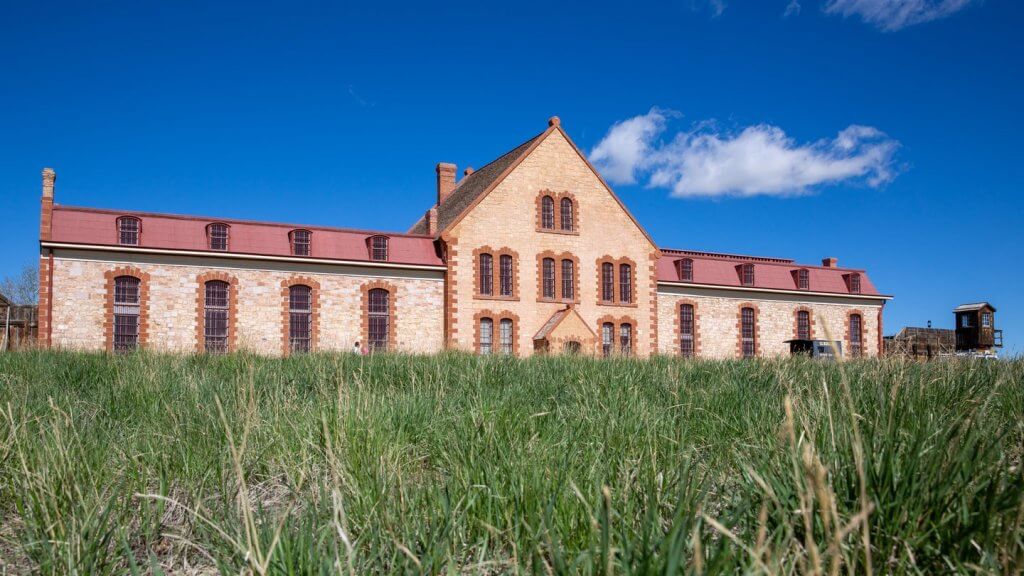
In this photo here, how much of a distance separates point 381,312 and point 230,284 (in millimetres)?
5969

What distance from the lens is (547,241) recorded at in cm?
2902

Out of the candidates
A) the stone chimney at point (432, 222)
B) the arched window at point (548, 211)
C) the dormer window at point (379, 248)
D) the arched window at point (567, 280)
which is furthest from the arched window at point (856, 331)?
the dormer window at point (379, 248)

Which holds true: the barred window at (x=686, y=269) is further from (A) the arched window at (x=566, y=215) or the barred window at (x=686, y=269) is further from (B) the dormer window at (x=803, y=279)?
(B) the dormer window at (x=803, y=279)

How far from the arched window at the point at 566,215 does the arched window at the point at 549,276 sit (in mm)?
1786

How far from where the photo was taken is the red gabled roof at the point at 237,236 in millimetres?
23109

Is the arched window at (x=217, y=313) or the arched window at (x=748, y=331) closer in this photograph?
the arched window at (x=217, y=313)

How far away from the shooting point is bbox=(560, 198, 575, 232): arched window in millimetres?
29625

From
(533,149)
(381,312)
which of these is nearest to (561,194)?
(533,149)

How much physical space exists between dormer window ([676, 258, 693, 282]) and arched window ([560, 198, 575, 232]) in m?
6.91

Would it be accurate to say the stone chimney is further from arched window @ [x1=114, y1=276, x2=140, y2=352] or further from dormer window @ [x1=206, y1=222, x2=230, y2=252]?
arched window @ [x1=114, y1=276, x2=140, y2=352]

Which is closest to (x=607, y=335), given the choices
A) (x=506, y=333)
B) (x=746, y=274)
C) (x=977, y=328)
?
(x=506, y=333)

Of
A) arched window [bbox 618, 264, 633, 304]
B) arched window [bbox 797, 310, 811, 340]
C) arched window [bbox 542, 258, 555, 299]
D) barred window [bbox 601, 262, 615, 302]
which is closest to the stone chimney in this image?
arched window [bbox 542, 258, 555, 299]

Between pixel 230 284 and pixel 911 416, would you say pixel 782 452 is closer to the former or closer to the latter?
pixel 911 416

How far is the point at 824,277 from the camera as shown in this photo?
119 ft
